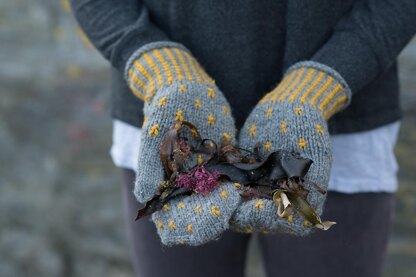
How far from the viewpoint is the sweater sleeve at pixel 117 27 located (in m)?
0.94

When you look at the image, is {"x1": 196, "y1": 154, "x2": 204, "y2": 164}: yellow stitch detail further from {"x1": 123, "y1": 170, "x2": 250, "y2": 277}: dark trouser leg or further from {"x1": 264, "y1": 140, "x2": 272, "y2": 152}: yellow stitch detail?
{"x1": 123, "y1": 170, "x2": 250, "y2": 277}: dark trouser leg

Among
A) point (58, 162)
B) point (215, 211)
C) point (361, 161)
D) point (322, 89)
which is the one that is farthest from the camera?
point (58, 162)

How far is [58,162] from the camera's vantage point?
6.10 feet

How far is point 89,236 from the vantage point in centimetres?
190

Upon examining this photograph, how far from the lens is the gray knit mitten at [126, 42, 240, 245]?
77 cm

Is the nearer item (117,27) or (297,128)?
(297,128)

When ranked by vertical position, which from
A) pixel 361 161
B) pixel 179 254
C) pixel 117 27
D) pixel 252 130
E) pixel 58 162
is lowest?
pixel 58 162

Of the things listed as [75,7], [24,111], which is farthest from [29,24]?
[75,7]

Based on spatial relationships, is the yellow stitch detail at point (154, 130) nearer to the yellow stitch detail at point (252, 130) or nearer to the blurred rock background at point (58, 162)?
the yellow stitch detail at point (252, 130)

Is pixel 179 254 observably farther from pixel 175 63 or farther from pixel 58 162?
pixel 58 162

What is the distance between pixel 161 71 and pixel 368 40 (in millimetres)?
302

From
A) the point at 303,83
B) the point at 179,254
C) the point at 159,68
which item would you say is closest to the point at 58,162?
the point at 179,254

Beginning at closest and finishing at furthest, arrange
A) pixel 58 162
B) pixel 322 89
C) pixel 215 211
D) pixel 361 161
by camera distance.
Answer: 1. pixel 215 211
2. pixel 322 89
3. pixel 361 161
4. pixel 58 162

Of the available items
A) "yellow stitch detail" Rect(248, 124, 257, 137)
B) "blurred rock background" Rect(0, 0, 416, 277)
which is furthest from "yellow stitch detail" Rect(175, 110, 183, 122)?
"blurred rock background" Rect(0, 0, 416, 277)
